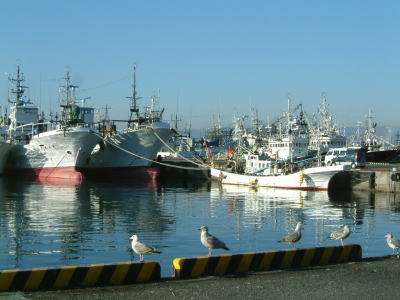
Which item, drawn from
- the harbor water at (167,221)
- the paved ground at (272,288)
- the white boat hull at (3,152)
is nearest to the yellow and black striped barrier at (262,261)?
the paved ground at (272,288)

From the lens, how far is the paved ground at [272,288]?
1042 centimetres

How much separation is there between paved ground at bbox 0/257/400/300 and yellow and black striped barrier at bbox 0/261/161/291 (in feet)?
0.79

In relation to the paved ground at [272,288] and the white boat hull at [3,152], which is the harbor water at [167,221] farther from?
the white boat hull at [3,152]

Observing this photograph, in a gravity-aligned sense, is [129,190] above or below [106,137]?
below

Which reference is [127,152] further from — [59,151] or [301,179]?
[301,179]

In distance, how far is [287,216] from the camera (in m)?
30.6

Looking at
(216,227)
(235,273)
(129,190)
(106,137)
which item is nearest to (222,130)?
(106,137)

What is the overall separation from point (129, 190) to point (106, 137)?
12.5 meters

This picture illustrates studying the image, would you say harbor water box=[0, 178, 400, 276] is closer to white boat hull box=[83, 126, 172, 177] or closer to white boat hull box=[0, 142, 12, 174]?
white boat hull box=[83, 126, 172, 177]

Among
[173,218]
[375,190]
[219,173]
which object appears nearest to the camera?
[173,218]

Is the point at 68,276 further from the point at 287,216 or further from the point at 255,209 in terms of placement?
the point at 255,209

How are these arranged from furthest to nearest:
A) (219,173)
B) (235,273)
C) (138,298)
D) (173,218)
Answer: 1. (219,173)
2. (173,218)
3. (235,273)
4. (138,298)

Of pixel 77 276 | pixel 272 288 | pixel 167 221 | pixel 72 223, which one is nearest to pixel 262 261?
pixel 272 288

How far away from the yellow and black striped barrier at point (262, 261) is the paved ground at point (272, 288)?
31 centimetres
